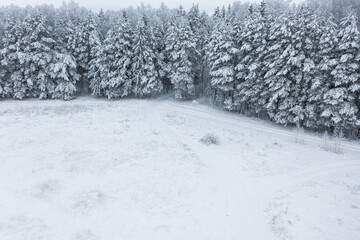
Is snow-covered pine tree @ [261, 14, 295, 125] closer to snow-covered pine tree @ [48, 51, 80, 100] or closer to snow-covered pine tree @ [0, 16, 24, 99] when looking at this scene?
snow-covered pine tree @ [48, 51, 80, 100]

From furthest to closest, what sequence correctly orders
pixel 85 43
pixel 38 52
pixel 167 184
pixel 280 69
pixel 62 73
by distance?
pixel 85 43, pixel 38 52, pixel 62 73, pixel 280 69, pixel 167 184

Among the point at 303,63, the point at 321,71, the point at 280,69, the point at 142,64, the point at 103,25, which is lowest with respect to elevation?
the point at 142,64

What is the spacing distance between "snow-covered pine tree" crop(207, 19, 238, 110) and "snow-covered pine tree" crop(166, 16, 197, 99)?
4376mm

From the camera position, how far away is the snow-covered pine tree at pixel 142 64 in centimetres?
3897

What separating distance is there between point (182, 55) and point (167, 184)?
2866 cm

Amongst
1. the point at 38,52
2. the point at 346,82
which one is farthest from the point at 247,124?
the point at 38,52

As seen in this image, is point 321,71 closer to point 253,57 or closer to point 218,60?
point 253,57

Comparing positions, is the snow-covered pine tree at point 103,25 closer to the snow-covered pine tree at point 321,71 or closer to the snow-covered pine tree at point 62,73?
the snow-covered pine tree at point 62,73

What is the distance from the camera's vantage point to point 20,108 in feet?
105

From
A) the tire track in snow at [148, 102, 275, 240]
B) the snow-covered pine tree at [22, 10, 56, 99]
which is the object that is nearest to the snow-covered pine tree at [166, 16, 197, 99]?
the snow-covered pine tree at [22, 10, 56, 99]

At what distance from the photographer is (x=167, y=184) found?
13531 mm

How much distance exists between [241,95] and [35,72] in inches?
1285

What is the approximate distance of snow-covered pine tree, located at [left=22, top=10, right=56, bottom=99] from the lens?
3712cm

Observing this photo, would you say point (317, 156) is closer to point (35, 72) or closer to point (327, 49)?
point (327, 49)
